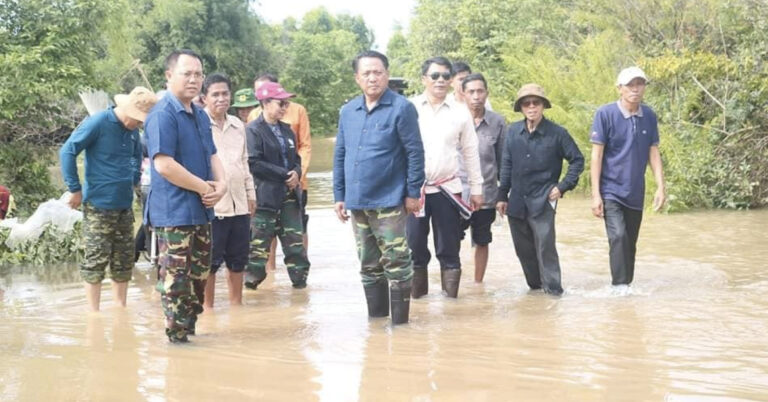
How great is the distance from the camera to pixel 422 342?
615 cm

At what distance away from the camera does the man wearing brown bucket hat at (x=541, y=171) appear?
25.8 feet

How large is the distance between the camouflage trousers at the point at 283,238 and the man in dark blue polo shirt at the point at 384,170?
1.61 m

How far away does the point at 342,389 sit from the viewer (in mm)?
5094

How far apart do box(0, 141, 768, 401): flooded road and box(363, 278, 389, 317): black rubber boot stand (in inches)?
3.4

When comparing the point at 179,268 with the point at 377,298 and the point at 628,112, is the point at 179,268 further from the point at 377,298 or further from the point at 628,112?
the point at 628,112

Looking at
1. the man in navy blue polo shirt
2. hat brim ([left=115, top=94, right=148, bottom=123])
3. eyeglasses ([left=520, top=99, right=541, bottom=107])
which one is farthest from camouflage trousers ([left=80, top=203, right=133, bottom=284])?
the man in navy blue polo shirt

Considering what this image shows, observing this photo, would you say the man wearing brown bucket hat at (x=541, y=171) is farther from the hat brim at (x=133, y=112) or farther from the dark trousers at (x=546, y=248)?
the hat brim at (x=133, y=112)

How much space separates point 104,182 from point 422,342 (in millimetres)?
2746

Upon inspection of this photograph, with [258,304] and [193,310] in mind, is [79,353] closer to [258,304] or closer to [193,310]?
[193,310]

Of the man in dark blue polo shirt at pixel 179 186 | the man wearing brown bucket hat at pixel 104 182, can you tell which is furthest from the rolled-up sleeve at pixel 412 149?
the man wearing brown bucket hat at pixel 104 182

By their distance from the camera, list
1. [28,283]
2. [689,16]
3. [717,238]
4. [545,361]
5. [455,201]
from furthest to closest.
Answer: [689,16] < [717,238] < [28,283] < [455,201] < [545,361]

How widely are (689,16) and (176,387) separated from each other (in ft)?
41.5

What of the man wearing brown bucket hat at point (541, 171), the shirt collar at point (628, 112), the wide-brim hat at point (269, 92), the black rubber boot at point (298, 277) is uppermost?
the wide-brim hat at point (269, 92)

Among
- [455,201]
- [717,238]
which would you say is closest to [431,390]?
[455,201]
